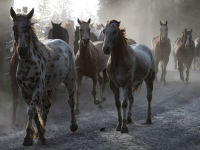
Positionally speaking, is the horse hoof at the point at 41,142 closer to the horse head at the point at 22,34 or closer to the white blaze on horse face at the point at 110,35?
the horse head at the point at 22,34

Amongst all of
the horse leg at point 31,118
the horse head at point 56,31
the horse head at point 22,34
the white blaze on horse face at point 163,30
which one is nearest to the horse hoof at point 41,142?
the horse leg at point 31,118

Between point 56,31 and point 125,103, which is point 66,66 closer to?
point 125,103

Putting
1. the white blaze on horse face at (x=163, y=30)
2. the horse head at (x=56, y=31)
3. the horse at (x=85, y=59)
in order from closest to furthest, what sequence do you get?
the horse at (x=85, y=59) → the horse head at (x=56, y=31) → the white blaze on horse face at (x=163, y=30)

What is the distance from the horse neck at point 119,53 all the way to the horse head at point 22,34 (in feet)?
7.35

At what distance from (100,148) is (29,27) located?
2.48 meters

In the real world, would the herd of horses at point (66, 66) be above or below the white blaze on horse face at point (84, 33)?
below

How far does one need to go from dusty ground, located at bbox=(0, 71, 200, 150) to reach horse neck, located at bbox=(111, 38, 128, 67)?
1554 millimetres

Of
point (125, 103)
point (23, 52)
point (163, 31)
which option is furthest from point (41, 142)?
point (163, 31)

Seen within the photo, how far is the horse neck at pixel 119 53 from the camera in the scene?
7.15m

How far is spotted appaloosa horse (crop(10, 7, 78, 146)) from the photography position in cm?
545

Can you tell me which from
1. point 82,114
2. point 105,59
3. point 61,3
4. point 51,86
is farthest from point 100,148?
point 61,3

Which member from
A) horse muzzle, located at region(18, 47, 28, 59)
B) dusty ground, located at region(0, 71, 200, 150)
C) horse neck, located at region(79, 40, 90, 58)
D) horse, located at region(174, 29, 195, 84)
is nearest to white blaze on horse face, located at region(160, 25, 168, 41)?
horse, located at region(174, 29, 195, 84)

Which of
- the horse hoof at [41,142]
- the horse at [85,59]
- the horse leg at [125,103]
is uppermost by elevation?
the horse at [85,59]

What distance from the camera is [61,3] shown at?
241 ft
